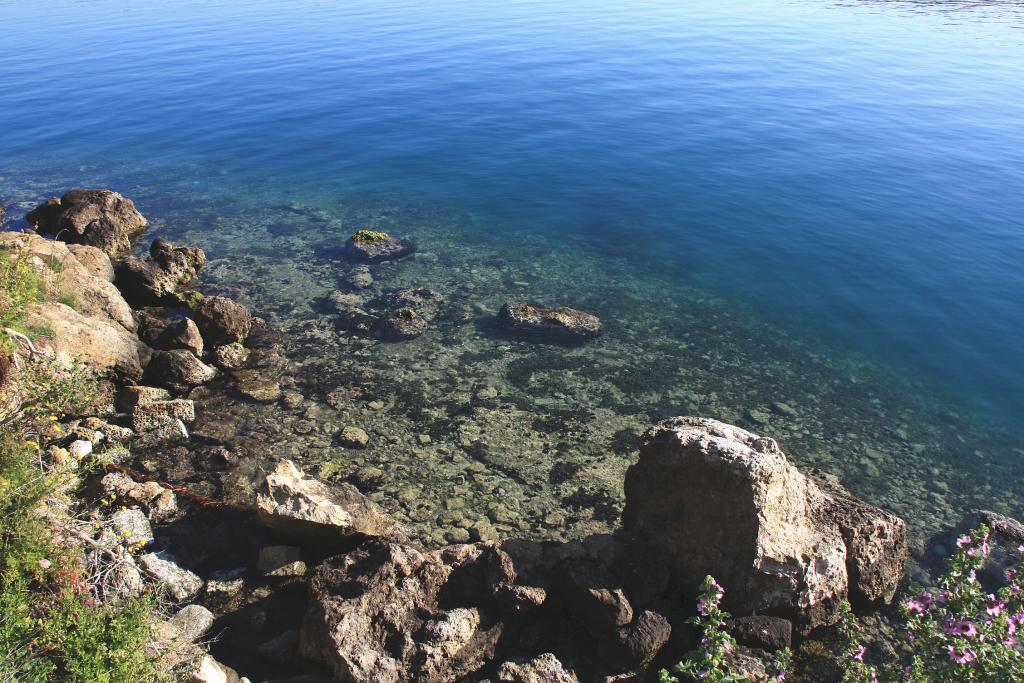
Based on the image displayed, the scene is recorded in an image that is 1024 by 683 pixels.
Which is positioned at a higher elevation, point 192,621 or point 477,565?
point 477,565

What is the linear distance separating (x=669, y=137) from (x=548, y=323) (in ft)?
53.2

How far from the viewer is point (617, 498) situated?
32.1 ft

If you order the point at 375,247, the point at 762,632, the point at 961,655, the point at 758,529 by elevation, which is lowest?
the point at 762,632

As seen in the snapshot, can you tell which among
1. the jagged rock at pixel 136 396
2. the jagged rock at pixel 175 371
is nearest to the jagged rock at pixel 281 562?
the jagged rock at pixel 136 396

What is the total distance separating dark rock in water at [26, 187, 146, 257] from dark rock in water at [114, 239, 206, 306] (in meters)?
2.67

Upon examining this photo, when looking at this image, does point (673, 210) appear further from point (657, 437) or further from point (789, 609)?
point (789, 609)

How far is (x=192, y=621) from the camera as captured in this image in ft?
23.6

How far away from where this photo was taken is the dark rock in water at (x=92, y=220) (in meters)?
17.6

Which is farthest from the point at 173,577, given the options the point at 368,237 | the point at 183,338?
the point at 368,237

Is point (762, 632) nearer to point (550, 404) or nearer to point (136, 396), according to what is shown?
point (550, 404)

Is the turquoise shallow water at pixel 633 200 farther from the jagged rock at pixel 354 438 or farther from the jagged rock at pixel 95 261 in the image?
the jagged rock at pixel 95 261

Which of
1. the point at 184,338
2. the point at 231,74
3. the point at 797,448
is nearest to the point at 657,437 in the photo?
the point at 797,448

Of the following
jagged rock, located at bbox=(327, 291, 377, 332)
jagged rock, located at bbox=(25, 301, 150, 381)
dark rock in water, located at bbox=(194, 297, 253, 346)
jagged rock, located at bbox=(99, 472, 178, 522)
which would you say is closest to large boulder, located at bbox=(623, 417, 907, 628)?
jagged rock, located at bbox=(99, 472, 178, 522)

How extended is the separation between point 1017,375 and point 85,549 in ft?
51.0
